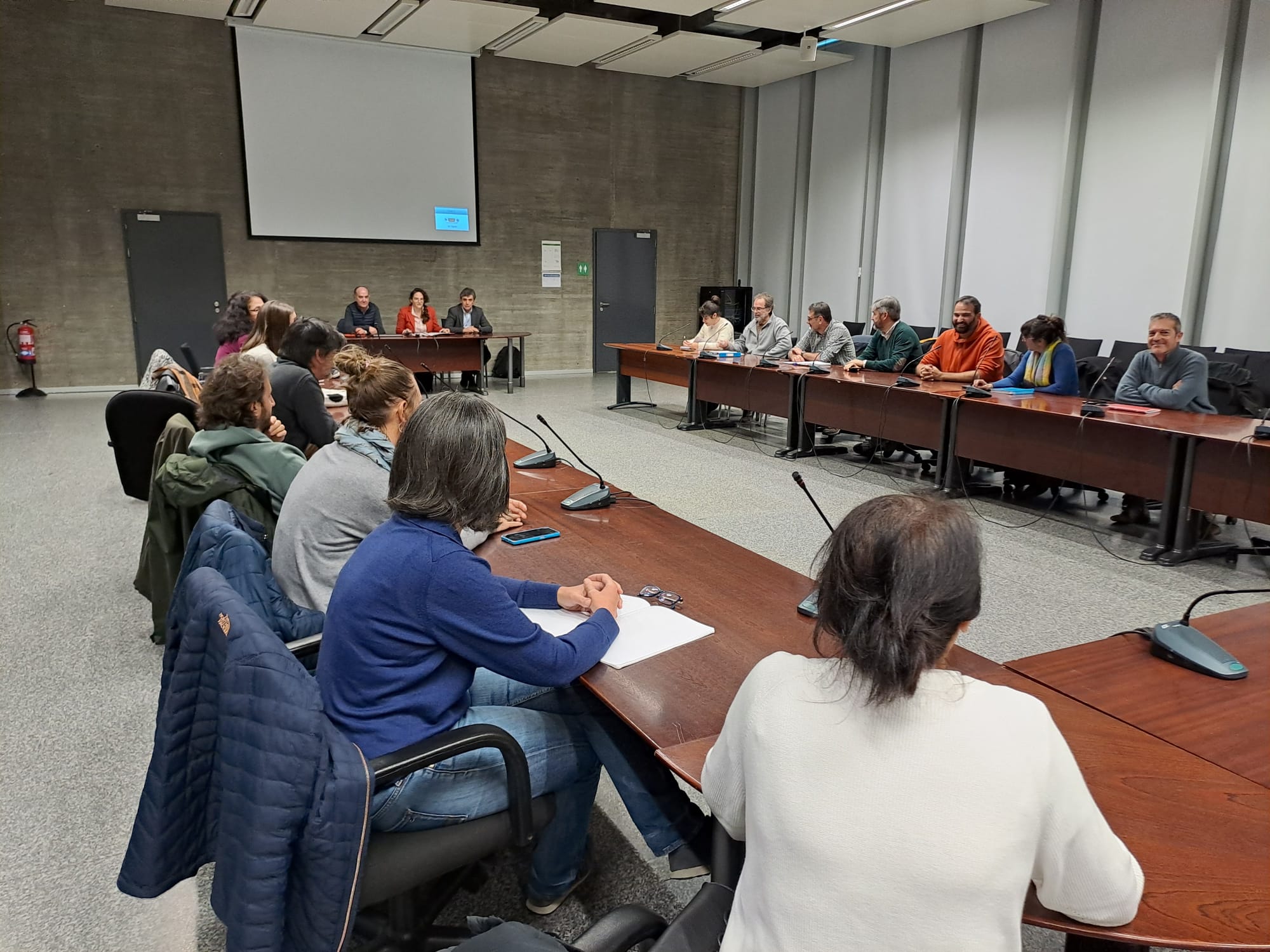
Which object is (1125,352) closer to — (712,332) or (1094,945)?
(712,332)

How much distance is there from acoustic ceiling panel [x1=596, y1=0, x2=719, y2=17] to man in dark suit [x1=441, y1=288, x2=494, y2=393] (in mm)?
3441

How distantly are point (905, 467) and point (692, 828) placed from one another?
5.29 metres

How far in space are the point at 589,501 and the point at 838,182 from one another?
9290 mm

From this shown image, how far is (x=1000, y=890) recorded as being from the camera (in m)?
0.86

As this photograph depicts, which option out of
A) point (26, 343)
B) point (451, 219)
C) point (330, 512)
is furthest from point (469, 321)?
point (330, 512)

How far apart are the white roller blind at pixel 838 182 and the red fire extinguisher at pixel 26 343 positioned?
8856mm

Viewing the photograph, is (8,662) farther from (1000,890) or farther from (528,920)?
(1000,890)

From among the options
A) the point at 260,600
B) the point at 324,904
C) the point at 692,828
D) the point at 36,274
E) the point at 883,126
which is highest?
the point at 883,126

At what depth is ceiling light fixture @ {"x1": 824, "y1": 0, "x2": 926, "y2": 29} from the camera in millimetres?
7883

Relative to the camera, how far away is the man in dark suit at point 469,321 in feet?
32.4

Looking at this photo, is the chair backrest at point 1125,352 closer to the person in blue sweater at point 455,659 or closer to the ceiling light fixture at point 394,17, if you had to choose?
the person in blue sweater at point 455,659

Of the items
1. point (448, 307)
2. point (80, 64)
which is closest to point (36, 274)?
point (80, 64)

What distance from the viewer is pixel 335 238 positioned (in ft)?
34.0

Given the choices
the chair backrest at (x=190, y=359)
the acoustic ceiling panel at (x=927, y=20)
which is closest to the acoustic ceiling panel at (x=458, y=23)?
the acoustic ceiling panel at (x=927, y=20)
